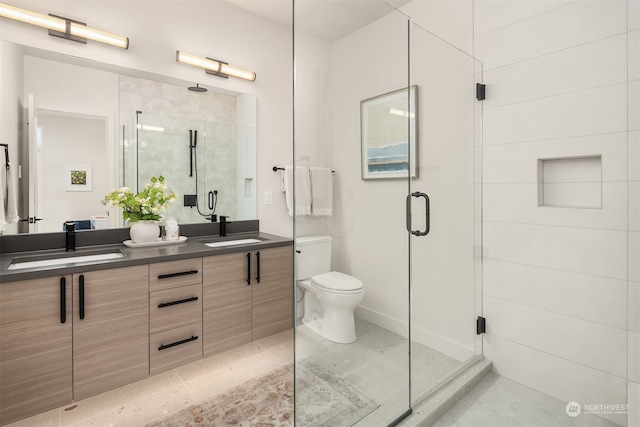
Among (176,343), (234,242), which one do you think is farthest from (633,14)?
(176,343)

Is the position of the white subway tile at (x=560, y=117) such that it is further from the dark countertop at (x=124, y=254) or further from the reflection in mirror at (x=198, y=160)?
the reflection in mirror at (x=198, y=160)

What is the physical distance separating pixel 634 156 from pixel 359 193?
1349 millimetres

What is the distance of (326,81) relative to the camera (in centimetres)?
141

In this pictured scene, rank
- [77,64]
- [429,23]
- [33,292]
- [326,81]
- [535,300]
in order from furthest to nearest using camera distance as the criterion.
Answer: [429,23]
[77,64]
[535,300]
[33,292]
[326,81]

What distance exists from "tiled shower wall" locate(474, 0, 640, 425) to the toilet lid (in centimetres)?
112

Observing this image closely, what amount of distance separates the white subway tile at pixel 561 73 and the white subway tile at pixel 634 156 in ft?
0.94

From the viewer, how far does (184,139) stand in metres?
2.57

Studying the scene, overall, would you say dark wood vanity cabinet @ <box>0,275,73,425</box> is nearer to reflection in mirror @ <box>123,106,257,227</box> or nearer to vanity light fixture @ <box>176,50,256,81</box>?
reflection in mirror @ <box>123,106,257,227</box>

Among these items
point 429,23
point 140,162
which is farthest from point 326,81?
point 140,162

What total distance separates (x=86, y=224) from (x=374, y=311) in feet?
6.37

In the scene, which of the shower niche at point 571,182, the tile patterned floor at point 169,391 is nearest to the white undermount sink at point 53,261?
the tile patterned floor at point 169,391

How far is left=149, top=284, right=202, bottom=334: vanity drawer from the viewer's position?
1.95 metres

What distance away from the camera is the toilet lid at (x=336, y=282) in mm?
1438

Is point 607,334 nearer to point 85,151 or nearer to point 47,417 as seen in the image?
point 47,417
